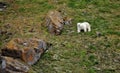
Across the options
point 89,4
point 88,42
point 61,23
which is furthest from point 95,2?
point 88,42

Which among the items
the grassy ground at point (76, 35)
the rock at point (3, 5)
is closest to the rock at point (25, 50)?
the grassy ground at point (76, 35)

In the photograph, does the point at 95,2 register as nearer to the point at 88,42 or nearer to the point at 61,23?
the point at 61,23

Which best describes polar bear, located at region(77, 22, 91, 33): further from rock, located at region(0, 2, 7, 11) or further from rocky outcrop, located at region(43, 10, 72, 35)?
rock, located at region(0, 2, 7, 11)

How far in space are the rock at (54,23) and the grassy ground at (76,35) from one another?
30cm

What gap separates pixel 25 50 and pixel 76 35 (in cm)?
336

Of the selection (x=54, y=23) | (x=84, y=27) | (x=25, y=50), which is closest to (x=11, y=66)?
(x=25, y=50)

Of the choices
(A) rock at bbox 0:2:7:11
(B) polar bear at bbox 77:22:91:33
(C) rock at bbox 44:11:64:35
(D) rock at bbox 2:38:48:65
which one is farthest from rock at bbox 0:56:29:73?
Answer: (A) rock at bbox 0:2:7:11

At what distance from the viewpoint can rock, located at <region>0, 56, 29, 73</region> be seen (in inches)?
401

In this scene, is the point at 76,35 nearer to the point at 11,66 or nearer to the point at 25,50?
the point at 25,50

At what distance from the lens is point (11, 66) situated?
1022 cm

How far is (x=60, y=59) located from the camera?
466 inches

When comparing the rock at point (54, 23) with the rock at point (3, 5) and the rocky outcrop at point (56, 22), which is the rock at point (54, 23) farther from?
the rock at point (3, 5)

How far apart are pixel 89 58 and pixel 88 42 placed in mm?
1326

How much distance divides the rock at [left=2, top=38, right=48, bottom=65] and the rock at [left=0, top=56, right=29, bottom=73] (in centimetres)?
46
